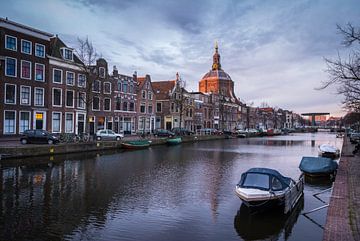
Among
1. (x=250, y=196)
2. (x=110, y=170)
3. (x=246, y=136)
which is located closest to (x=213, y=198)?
(x=250, y=196)

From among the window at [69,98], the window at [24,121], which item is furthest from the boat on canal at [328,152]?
the window at [24,121]

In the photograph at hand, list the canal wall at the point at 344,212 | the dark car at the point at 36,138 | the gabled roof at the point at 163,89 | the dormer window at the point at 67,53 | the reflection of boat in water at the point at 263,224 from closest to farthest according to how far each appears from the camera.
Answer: the canal wall at the point at 344,212, the reflection of boat in water at the point at 263,224, the dark car at the point at 36,138, the dormer window at the point at 67,53, the gabled roof at the point at 163,89

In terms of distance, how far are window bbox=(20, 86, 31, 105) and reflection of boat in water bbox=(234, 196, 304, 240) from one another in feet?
113

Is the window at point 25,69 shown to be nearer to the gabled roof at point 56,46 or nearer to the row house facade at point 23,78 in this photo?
the row house facade at point 23,78

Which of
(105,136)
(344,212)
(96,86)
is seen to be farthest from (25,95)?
(344,212)

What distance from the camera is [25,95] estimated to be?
133 ft

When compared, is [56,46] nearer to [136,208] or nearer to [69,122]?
[69,122]

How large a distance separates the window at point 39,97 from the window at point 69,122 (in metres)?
4.35

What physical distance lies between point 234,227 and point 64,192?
30.6ft

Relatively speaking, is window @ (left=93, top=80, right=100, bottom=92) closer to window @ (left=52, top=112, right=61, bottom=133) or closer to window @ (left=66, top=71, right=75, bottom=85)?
window @ (left=66, top=71, right=75, bottom=85)

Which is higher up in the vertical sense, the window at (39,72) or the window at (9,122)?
the window at (39,72)

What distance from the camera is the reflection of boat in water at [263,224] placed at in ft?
37.7

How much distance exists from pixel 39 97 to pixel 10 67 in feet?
17.3

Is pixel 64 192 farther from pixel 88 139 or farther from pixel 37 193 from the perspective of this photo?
pixel 88 139
